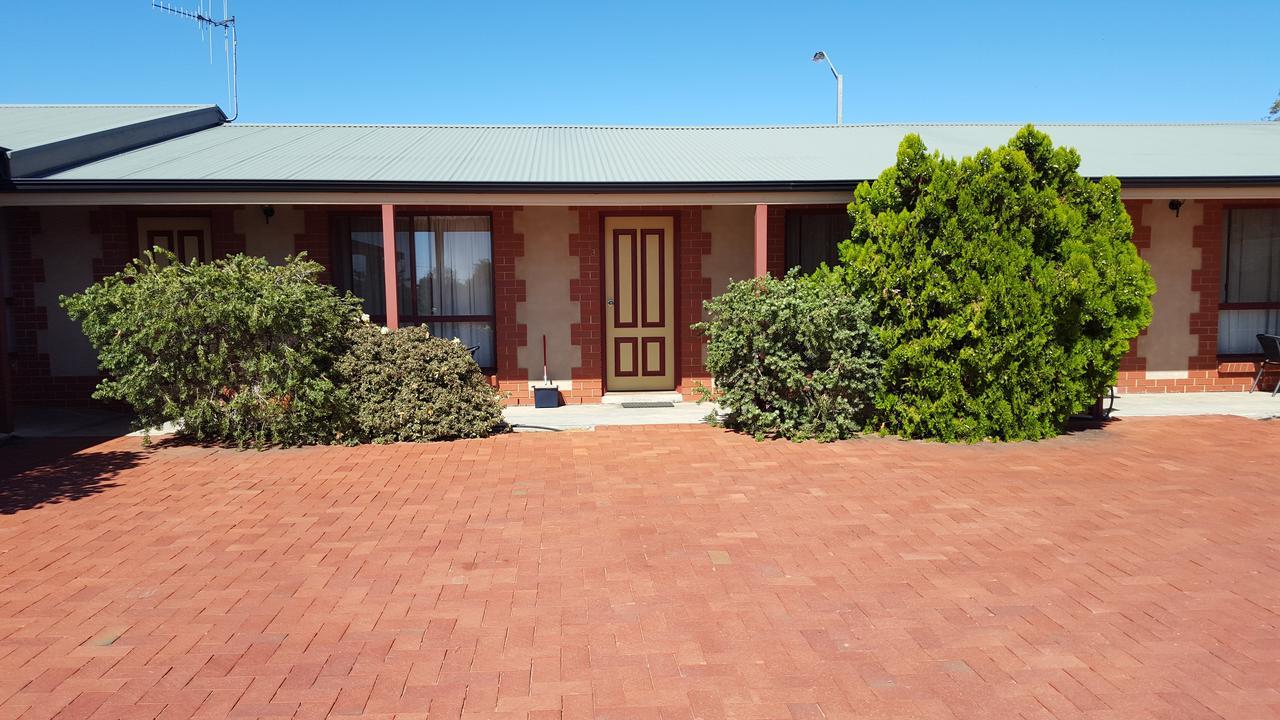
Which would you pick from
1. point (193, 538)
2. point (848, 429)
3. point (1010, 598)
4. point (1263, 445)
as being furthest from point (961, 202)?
point (193, 538)

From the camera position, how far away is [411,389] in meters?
8.22

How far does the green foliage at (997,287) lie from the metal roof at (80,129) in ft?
30.2

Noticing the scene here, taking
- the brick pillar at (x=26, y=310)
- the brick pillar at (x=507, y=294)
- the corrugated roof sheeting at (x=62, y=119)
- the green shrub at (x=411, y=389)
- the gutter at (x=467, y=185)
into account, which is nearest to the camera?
the green shrub at (x=411, y=389)

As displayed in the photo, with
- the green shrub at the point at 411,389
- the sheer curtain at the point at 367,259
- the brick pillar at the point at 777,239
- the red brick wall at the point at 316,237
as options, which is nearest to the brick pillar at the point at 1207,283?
the brick pillar at the point at 777,239

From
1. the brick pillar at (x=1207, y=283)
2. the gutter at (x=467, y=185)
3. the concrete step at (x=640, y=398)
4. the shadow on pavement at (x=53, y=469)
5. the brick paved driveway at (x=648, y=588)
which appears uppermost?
the gutter at (x=467, y=185)

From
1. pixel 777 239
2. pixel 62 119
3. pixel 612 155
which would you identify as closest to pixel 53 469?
pixel 612 155

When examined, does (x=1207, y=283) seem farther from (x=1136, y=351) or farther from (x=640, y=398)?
(x=640, y=398)

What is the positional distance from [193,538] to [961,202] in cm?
695

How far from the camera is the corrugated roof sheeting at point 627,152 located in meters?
9.58

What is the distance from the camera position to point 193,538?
5152 mm

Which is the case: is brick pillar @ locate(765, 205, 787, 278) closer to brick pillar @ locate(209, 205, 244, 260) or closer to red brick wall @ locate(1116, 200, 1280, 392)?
red brick wall @ locate(1116, 200, 1280, 392)

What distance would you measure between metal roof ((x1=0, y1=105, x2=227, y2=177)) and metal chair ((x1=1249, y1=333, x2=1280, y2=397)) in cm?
1510

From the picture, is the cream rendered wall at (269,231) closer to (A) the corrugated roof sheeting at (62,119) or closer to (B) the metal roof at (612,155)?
(B) the metal roof at (612,155)

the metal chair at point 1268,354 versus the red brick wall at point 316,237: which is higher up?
the red brick wall at point 316,237
